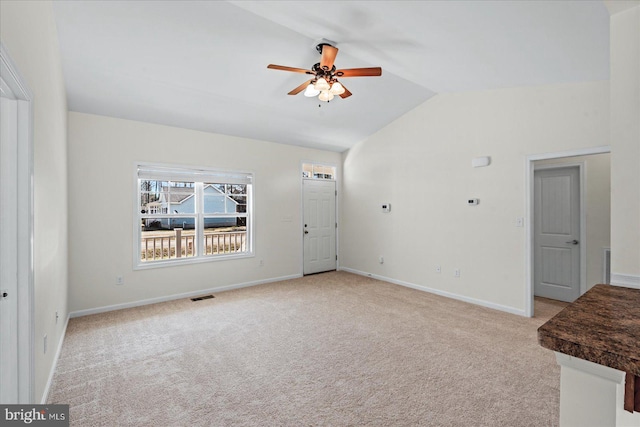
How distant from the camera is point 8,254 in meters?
1.61

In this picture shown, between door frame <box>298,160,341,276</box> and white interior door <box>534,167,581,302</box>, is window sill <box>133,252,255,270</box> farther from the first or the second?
white interior door <box>534,167,581,302</box>

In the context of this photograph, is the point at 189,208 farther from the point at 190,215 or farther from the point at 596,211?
the point at 596,211

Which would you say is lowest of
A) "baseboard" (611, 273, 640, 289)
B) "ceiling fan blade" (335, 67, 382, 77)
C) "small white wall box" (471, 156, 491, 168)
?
"baseboard" (611, 273, 640, 289)

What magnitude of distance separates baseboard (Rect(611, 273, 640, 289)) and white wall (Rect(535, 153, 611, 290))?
3386 mm

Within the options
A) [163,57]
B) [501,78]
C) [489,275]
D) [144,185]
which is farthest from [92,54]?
[489,275]

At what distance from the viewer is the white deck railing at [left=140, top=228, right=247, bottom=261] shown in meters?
4.65

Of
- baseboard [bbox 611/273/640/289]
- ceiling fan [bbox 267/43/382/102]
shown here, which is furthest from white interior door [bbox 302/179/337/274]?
baseboard [bbox 611/273/640/289]

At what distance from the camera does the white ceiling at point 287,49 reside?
8.25ft

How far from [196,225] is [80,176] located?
1628 mm

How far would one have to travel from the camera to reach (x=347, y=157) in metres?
6.64

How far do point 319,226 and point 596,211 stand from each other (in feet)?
14.4

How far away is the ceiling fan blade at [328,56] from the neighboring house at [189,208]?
296 cm

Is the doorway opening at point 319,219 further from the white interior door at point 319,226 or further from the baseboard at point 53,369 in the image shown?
the baseboard at point 53,369

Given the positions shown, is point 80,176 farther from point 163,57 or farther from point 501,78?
point 501,78
